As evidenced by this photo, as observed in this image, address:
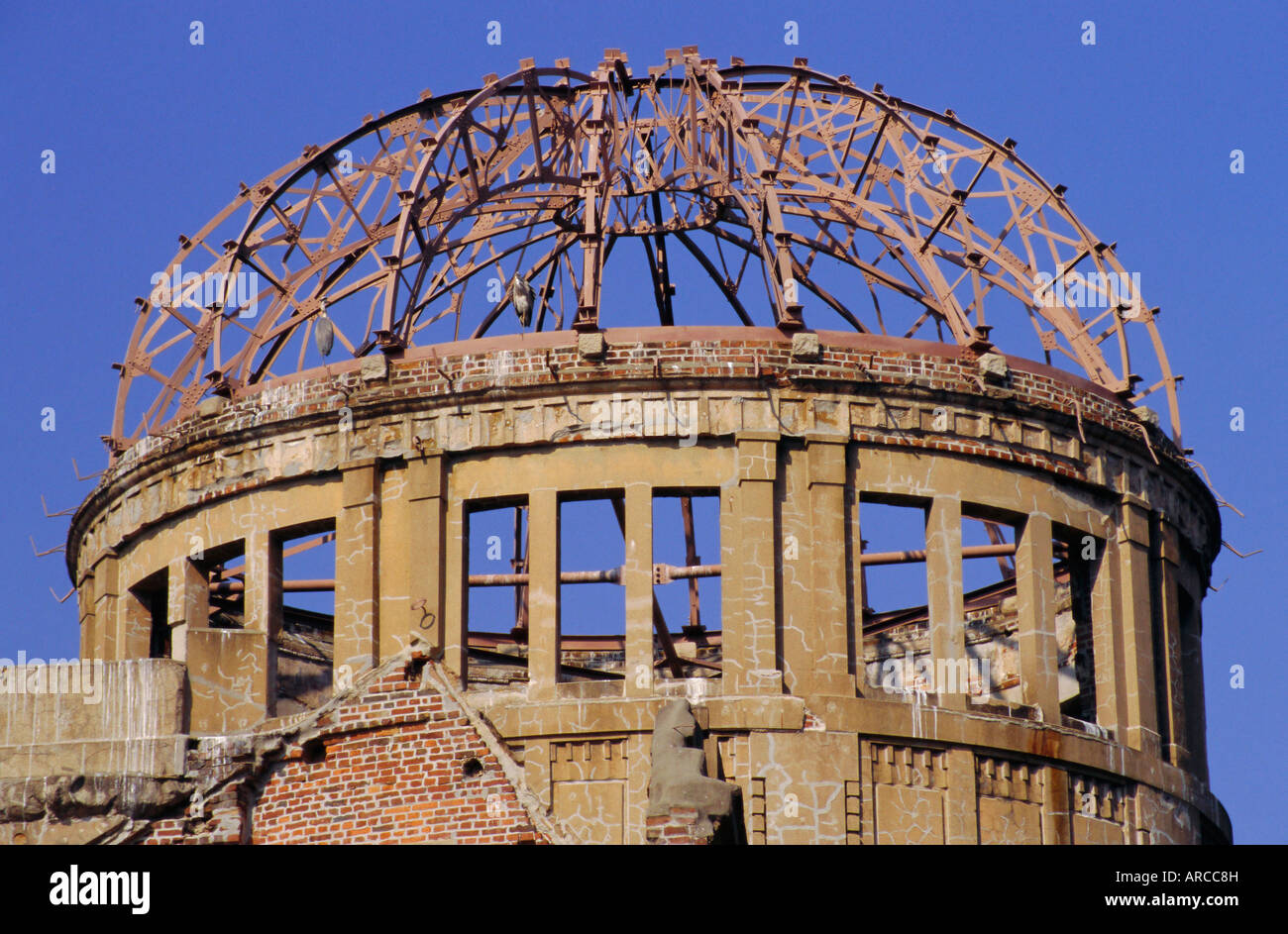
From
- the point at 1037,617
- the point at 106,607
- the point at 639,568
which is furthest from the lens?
the point at 106,607

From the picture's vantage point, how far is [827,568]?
32.2 metres

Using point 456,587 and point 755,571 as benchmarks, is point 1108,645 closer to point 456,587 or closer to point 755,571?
point 755,571

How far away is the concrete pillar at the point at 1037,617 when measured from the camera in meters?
33.2

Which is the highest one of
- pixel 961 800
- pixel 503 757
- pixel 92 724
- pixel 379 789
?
pixel 92 724

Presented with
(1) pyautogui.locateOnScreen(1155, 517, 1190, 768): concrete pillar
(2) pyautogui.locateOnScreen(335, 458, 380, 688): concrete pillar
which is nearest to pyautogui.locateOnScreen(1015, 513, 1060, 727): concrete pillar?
(1) pyautogui.locateOnScreen(1155, 517, 1190, 768): concrete pillar

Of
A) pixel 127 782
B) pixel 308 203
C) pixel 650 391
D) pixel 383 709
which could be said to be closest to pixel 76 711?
pixel 127 782

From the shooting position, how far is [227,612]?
38344 millimetres

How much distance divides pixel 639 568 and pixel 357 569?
12.1ft

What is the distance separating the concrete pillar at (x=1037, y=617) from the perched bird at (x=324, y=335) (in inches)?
374

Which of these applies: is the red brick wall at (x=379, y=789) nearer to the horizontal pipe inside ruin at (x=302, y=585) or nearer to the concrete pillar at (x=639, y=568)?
the concrete pillar at (x=639, y=568)

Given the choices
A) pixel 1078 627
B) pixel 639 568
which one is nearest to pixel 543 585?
pixel 639 568

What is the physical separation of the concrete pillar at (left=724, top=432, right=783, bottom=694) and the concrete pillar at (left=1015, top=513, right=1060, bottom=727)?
3506 millimetres

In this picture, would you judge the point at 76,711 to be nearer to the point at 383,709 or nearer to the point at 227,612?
the point at 383,709
